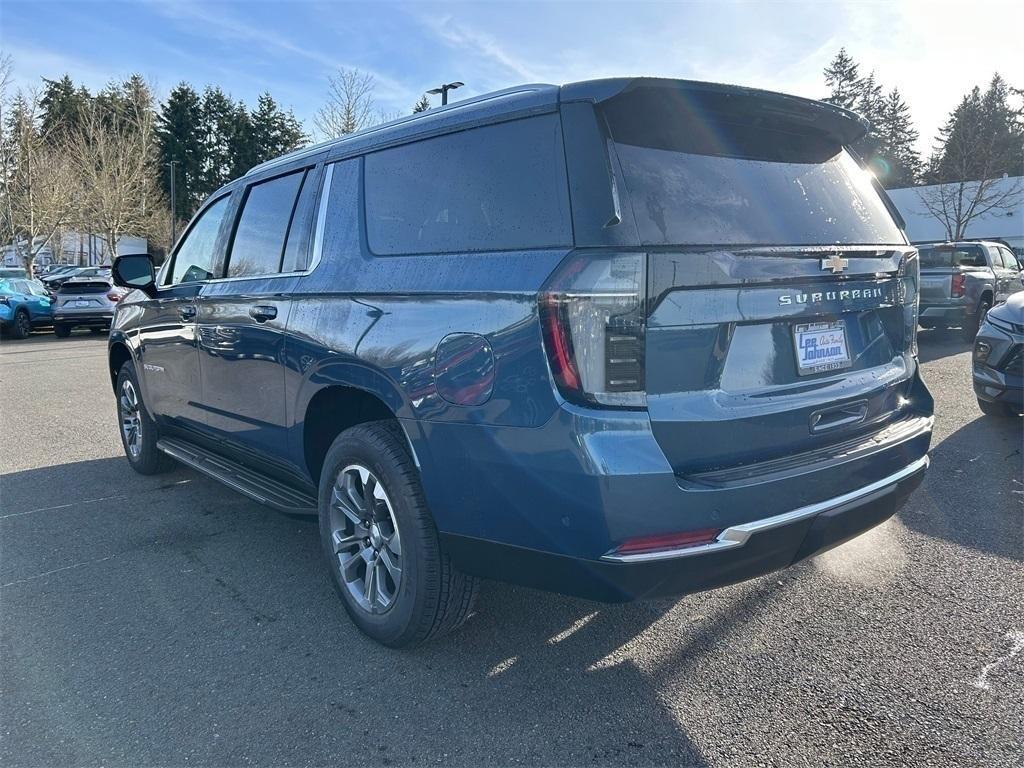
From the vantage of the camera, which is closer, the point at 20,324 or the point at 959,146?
the point at 20,324

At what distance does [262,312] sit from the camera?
356 cm

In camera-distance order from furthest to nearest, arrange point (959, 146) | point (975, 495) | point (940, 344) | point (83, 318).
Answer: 1. point (959, 146)
2. point (83, 318)
3. point (940, 344)
4. point (975, 495)

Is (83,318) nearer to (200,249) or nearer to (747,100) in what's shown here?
(200,249)

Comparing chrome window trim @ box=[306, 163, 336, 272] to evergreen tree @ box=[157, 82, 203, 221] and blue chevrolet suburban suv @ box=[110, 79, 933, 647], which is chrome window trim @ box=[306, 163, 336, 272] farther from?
evergreen tree @ box=[157, 82, 203, 221]

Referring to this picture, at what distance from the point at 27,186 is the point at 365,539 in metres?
→ 34.3

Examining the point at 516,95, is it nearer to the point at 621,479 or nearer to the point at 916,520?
the point at 621,479

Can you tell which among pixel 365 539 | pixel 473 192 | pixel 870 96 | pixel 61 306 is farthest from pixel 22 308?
pixel 870 96

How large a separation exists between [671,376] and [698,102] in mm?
963

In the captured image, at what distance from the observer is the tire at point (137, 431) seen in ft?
17.3

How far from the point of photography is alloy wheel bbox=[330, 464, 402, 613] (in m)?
2.91

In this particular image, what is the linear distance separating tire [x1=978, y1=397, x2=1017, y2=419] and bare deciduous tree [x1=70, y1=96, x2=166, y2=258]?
3814 cm

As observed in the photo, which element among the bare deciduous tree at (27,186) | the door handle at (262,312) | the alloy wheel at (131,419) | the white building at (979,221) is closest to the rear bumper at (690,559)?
the door handle at (262,312)

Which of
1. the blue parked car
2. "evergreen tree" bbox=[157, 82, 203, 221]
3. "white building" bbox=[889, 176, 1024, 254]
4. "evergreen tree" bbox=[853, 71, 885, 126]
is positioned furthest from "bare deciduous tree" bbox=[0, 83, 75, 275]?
"evergreen tree" bbox=[853, 71, 885, 126]

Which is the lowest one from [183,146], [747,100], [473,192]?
[473,192]
